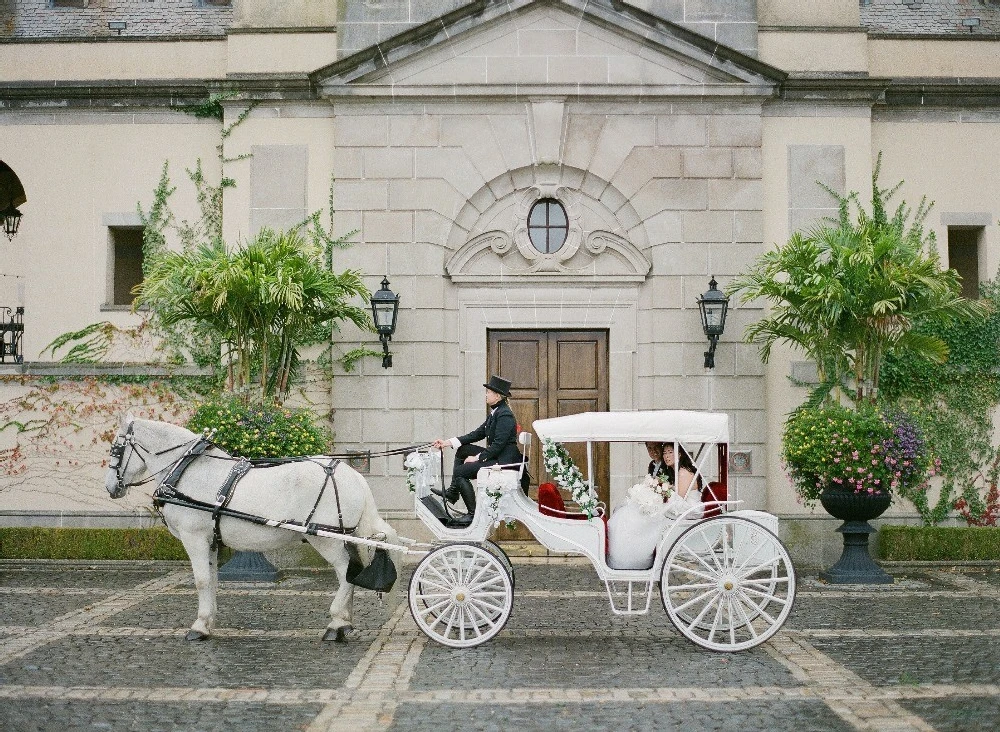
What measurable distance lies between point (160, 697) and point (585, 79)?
10485 mm

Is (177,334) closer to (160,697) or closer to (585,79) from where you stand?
(585,79)

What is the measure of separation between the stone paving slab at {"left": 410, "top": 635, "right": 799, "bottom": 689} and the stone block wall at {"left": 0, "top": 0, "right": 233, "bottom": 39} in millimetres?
12211

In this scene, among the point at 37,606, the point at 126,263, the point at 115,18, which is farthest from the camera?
the point at 115,18

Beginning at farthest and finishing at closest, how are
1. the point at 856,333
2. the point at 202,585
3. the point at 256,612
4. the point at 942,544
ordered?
the point at 942,544 < the point at 856,333 < the point at 256,612 < the point at 202,585

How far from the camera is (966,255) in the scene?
622 inches

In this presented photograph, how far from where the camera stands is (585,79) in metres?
14.5


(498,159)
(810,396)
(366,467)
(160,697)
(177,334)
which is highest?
(498,159)

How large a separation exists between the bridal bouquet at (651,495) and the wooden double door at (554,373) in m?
5.88

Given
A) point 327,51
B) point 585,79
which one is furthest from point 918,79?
point 327,51

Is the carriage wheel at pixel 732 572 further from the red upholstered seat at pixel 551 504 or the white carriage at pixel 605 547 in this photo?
the red upholstered seat at pixel 551 504

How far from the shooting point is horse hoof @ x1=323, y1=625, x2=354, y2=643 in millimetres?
8680

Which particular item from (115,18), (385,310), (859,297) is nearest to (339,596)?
(385,310)

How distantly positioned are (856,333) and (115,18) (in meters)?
12.6

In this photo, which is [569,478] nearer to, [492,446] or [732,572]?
[492,446]
